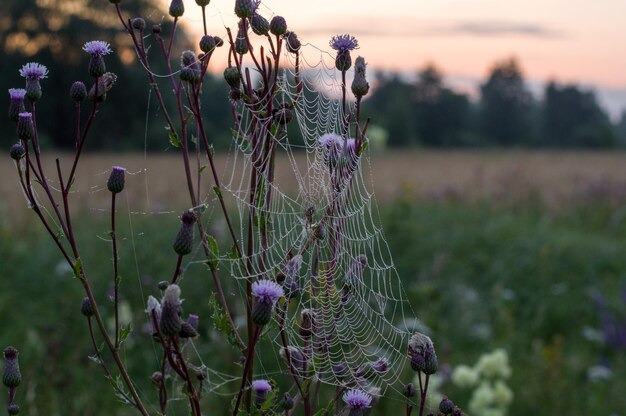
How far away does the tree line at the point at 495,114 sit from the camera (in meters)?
56.1

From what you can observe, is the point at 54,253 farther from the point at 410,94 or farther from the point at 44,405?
the point at 410,94

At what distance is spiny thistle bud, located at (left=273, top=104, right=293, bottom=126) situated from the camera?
1.60 m

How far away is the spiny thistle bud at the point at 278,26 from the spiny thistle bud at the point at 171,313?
0.59 meters

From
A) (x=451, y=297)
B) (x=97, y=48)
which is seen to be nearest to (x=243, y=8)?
(x=97, y=48)

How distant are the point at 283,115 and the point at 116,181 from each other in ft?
1.27

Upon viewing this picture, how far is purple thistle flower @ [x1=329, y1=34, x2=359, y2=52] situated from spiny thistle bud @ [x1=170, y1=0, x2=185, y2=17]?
13.5 inches

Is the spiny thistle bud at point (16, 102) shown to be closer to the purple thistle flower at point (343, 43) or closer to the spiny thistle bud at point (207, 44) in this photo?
the spiny thistle bud at point (207, 44)

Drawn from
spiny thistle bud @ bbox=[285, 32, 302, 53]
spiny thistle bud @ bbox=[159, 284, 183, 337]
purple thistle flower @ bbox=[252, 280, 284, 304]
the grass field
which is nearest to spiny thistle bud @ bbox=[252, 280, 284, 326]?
purple thistle flower @ bbox=[252, 280, 284, 304]

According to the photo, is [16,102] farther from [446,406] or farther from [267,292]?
[446,406]

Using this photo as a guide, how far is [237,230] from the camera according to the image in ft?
27.6

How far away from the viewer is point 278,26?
1.60m

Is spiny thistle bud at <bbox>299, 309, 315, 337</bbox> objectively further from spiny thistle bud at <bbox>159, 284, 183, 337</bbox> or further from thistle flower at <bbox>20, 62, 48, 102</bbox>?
thistle flower at <bbox>20, 62, 48, 102</bbox>

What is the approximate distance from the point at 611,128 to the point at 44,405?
61.1 m

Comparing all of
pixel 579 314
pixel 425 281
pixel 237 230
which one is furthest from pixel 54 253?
pixel 579 314
